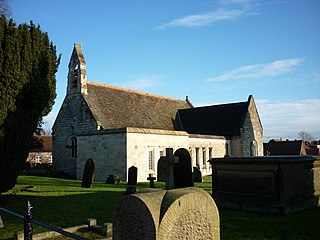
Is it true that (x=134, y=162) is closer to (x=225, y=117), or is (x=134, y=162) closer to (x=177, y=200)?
(x=225, y=117)

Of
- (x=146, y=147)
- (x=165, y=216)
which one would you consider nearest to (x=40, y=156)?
(x=146, y=147)

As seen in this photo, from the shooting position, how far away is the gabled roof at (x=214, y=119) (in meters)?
32.0

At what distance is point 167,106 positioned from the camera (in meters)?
35.5

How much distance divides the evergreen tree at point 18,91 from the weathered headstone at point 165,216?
355 inches

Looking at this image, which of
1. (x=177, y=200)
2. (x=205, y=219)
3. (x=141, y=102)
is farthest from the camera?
(x=141, y=102)

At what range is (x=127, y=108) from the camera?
95.9 feet

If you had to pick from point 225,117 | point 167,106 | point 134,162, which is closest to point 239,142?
point 225,117

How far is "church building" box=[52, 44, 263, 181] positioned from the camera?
72.4 ft

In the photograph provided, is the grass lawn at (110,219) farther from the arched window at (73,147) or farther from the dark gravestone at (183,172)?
the arched window at (73,147)

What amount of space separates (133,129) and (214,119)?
14848 millimetres

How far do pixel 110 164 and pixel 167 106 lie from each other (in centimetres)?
1503

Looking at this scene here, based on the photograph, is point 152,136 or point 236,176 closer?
point 236,176

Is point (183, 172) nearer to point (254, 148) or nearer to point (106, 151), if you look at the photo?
point (106, 151)

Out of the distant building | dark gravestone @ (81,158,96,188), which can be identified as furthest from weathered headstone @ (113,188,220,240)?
the distant building
